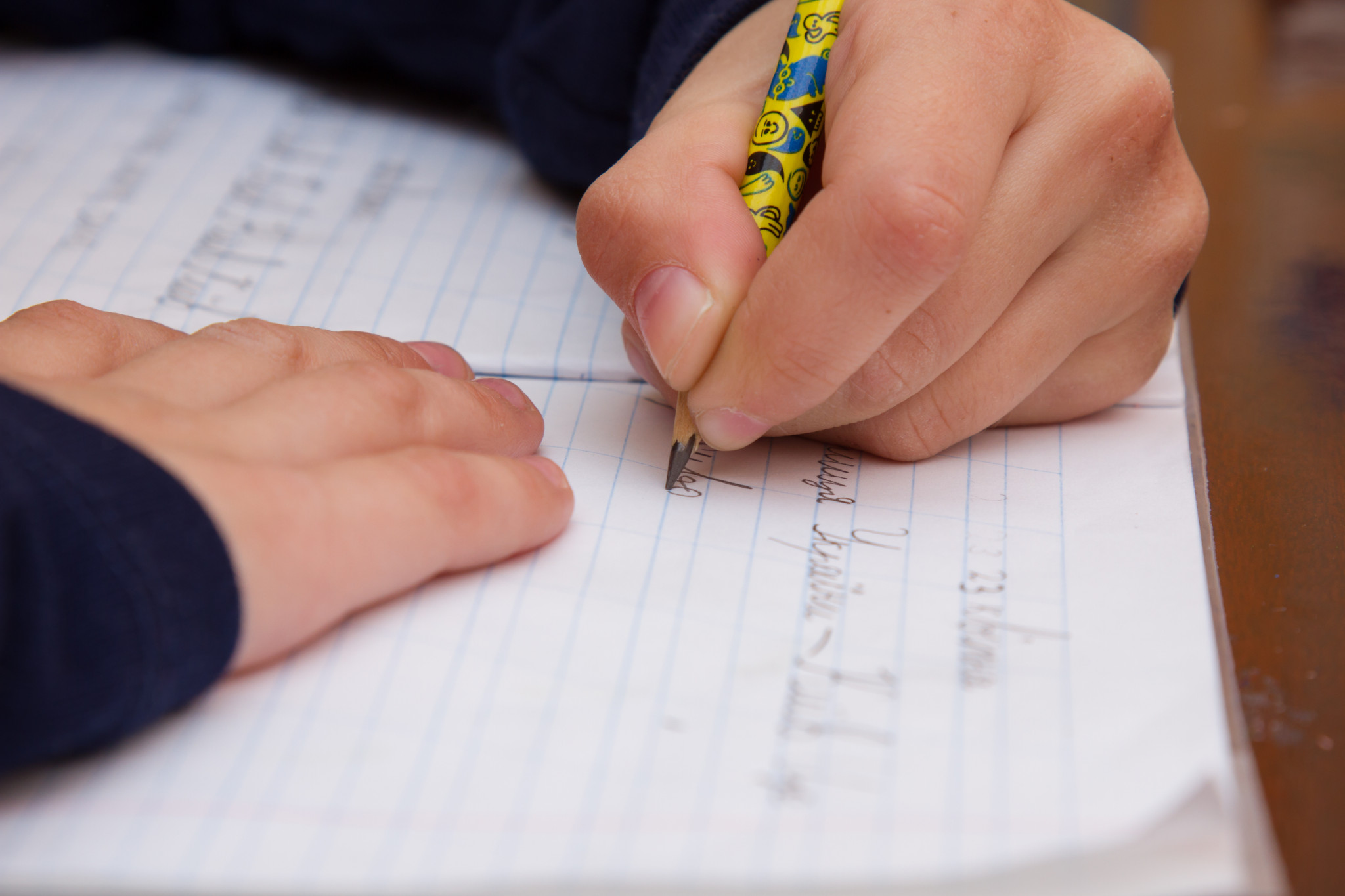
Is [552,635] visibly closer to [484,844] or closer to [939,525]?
[484,844]

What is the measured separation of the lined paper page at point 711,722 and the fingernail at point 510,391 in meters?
0.06

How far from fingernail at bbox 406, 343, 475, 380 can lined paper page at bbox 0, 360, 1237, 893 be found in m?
0.11

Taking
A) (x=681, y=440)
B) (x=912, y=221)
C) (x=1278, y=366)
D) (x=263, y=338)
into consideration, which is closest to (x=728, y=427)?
(x=681, y=440)

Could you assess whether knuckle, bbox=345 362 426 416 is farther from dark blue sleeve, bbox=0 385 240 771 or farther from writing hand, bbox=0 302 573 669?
dark blue sleeve, bbox=0 385 240 771

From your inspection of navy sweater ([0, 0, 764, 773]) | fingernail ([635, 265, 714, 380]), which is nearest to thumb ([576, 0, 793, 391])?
fingernail ([635, 265, 714, 380])

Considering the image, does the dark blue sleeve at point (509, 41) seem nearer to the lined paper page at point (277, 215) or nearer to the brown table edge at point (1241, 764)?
the lined paper page at point (277, 215)

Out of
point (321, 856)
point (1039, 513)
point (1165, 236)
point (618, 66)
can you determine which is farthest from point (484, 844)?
point (618, 66)

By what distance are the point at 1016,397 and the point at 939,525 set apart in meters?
0.09

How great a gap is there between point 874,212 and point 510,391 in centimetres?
22

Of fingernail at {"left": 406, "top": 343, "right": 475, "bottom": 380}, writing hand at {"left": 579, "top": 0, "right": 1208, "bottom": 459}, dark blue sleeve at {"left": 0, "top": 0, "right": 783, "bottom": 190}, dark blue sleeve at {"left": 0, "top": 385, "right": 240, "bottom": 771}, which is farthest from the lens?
dark blue sleeve at {"left": 0, "top": 0, "right": 783, "bottom": 190}

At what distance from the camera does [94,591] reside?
0.34 m

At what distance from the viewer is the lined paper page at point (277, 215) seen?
65 centimetres

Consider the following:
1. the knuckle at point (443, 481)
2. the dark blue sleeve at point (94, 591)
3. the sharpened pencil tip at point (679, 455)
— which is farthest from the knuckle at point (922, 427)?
the dark blue sleeve at point (94, 591)

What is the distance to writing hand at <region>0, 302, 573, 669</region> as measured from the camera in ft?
1.25
